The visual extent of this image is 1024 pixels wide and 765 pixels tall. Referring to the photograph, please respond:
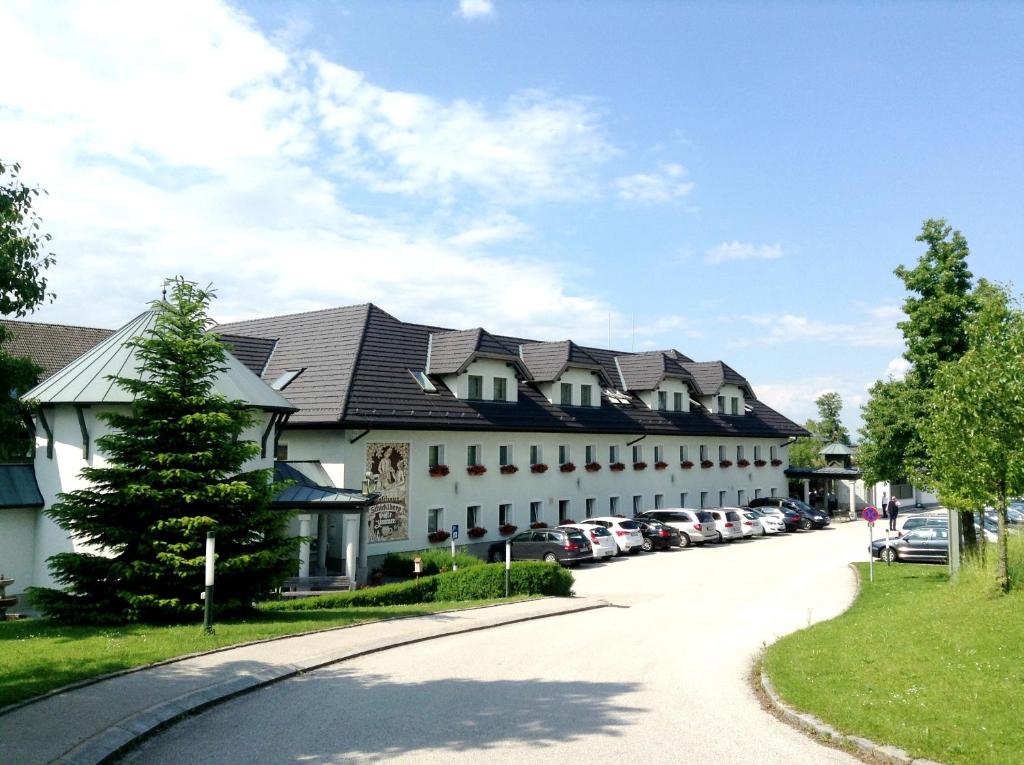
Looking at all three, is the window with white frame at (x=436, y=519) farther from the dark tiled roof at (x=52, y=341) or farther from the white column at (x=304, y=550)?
the dark tiled roof at (x=52, y=341)

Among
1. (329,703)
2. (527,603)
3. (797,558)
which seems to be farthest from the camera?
(797,558)

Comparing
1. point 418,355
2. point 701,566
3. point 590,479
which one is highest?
point 418,355

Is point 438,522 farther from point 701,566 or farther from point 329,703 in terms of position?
point 329,703

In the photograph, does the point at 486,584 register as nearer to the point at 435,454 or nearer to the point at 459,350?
the point at 435,454

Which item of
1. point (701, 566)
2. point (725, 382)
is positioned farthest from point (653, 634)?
point (725, 382)

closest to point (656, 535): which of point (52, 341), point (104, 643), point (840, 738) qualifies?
point (104, 643)

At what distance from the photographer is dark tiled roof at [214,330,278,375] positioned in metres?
34.2

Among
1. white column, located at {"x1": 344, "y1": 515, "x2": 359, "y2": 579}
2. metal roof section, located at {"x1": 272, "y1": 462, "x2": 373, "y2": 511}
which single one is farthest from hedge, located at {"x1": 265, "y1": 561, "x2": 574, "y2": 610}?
metal roof section, located at {"x1": 272, "y1": 462, "x2": 373, "y2": 511}

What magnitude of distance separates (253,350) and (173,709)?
2668cm

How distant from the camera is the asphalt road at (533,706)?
8586mm

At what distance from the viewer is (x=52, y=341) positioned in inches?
1599

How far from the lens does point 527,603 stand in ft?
68.0

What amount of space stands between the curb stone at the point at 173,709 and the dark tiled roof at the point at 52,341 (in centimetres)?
Result: 3022

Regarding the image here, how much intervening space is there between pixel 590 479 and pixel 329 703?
30.6 m
